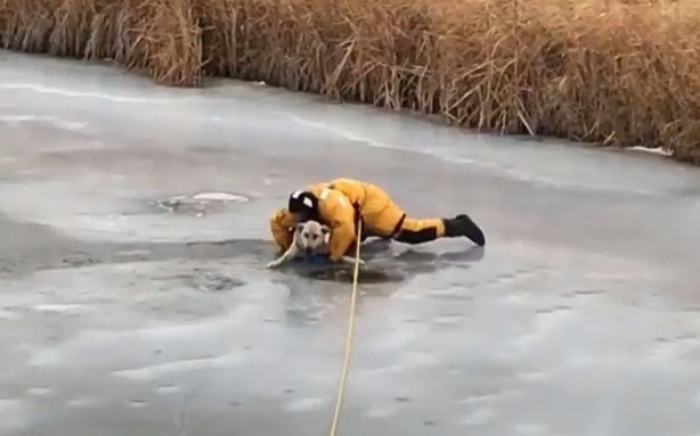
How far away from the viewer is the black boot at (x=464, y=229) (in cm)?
489

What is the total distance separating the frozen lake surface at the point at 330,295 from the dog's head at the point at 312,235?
118 mm

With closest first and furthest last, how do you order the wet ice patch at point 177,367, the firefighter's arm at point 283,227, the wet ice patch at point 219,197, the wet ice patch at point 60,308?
the wet ice patch at point 177,367 → the wet ice patch at point 60,308 → the firefighter's arm at point 283,227 → the wet ice patch at point 219,197

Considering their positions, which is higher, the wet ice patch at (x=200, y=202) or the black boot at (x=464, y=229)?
the black boot at (x=464, y=229)

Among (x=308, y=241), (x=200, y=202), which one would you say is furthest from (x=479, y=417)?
(x=200, y=202)

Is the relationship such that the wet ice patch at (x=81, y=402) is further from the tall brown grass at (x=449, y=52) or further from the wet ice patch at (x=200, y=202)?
the tall brown grass at (x=449, y=52)

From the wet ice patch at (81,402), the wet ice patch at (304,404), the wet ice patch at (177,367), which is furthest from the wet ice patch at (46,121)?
the wet ice patch at (304,404)

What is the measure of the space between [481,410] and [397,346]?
51cm

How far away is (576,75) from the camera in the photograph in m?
7.29

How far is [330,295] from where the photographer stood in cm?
428

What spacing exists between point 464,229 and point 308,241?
0.65 metres

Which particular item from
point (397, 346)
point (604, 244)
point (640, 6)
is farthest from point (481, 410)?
point (640, 6)

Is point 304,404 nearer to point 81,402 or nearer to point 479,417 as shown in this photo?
point 479,417

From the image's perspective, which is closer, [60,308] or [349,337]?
[349,337]

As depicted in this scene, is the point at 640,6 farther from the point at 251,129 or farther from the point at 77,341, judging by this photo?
the point at 77,341
